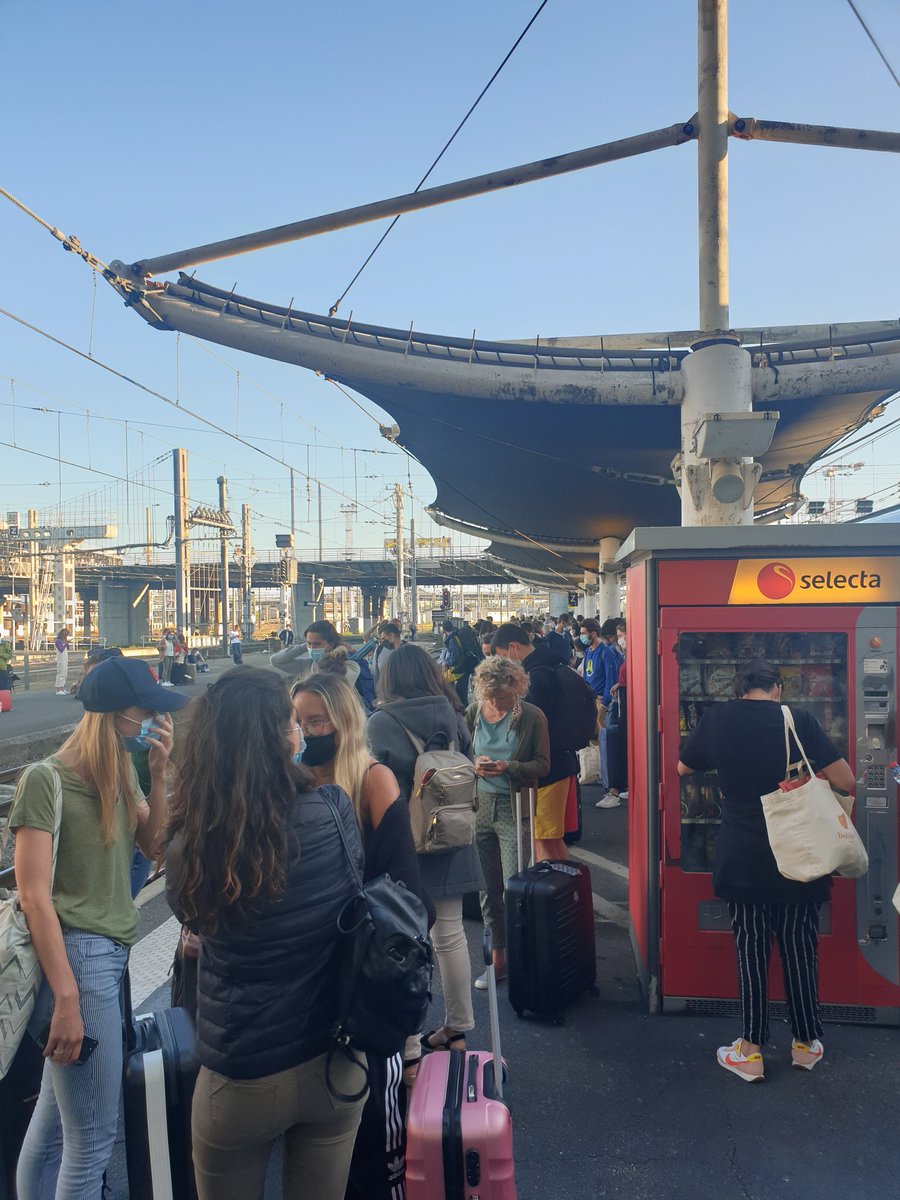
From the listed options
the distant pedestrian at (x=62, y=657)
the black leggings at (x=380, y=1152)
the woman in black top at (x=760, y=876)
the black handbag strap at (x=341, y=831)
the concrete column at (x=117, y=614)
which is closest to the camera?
the black handbag strap at (x=341, y=831)

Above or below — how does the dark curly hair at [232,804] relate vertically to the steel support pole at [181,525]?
below

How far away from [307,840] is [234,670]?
43 centimetres

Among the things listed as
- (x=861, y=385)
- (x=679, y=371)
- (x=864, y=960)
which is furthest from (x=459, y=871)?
(x=861, y=385)

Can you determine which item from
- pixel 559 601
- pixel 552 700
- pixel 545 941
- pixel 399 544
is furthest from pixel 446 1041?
pixel 559 601

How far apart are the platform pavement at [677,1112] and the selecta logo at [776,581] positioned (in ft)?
7.09

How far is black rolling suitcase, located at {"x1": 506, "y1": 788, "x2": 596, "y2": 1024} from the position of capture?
4031mm

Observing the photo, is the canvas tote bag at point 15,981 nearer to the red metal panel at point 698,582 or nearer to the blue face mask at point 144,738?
the blue face mask at point 144,738

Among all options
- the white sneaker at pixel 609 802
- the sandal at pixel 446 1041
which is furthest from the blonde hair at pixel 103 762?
the white sneaker at pixel 609 802

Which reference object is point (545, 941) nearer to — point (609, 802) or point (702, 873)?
point (702, 873)

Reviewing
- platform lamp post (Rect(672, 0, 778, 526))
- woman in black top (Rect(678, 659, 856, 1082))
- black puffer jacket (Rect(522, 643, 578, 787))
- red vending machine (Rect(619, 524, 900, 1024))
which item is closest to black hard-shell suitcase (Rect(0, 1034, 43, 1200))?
woman in black top (Rect(678, 659, 856, 1082))

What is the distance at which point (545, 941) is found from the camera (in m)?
4.03

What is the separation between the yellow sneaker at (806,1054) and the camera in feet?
11.7

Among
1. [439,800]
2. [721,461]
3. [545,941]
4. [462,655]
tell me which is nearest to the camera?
[439,800]

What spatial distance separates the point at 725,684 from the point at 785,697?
324mm
